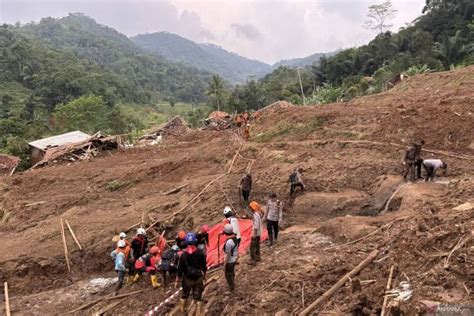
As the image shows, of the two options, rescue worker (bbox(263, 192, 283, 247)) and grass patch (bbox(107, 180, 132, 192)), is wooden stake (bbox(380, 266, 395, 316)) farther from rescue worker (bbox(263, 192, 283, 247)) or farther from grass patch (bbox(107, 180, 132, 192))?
grass patch (bbox(107, 180, 132, 192))

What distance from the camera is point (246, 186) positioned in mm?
13258

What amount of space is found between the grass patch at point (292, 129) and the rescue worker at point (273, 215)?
8951mm

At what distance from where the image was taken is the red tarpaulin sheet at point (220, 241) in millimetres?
10031

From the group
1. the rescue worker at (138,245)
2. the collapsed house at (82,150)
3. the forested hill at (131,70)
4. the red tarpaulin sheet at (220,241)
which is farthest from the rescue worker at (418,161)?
the forested hill at (131,70)

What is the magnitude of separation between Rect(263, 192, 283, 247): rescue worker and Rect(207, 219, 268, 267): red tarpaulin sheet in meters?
0.55

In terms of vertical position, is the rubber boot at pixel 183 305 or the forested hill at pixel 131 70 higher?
the forested hill at pixel 131 70

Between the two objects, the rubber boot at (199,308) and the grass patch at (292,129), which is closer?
the rubber boot at (199,308)

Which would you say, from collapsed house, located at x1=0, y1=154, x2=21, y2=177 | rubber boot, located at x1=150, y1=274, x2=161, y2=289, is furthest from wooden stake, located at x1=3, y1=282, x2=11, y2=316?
collapsed house, located at x1=0, y1=154, x2=21, y2=177

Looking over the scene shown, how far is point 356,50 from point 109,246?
48.6 meters

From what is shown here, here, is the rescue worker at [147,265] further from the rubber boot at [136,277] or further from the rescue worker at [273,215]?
the rescue worker at [273,215]

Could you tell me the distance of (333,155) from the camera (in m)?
15.6

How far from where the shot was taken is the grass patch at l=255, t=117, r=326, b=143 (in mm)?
18875

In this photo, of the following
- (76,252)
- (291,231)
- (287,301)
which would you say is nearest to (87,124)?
(76,252)

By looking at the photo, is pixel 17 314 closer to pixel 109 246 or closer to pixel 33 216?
pixel 109 246
